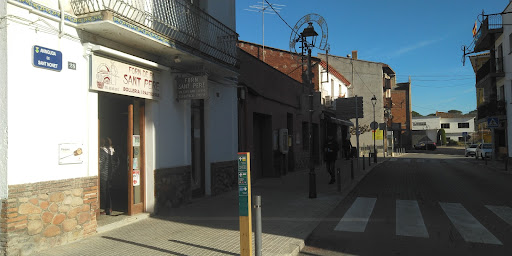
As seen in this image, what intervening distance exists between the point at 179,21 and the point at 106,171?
12.1 ft

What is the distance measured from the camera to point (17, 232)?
4.99 metres

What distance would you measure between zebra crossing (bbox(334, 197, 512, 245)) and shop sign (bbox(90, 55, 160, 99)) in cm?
464

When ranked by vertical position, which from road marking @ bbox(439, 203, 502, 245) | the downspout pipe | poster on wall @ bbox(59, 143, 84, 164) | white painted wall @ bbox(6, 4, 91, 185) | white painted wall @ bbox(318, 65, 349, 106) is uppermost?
white painted wall @ bbox(318, 65, 349, 106)

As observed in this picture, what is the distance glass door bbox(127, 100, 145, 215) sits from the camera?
7531 millimetres

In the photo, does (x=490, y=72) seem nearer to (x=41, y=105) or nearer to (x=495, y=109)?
(x=495, y=109)

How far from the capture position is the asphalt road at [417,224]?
5.53 metres

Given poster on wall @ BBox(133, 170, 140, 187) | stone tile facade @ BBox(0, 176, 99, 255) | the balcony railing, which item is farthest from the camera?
poster on wall @ BBox(133, 170, 140, 187)

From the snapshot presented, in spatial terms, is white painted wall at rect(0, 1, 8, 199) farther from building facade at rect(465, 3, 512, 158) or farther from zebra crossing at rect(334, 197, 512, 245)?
building facade at rect(465, 3, 512, 158)

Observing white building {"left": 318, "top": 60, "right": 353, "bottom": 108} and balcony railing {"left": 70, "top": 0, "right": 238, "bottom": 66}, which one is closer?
balcony railing {"left": 70, "top": 0, "right": 238, "bottom": 66}

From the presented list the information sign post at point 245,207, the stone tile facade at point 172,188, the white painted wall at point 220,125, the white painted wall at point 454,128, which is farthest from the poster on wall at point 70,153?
the white painted wall at point 454,128

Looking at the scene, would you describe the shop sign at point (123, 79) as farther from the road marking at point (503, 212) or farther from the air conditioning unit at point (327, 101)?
the air conditioning unit at point (327, 101)

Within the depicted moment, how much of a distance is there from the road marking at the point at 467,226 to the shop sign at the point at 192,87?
5.73 m

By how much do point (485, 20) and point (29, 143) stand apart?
29342 millimetres

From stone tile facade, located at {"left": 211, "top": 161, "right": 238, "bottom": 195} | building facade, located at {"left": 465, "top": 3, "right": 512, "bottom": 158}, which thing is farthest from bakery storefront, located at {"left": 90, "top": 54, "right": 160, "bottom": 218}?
building facade, located at {"left": 465, "top": 3, "right": 512, "bottom": 158}
